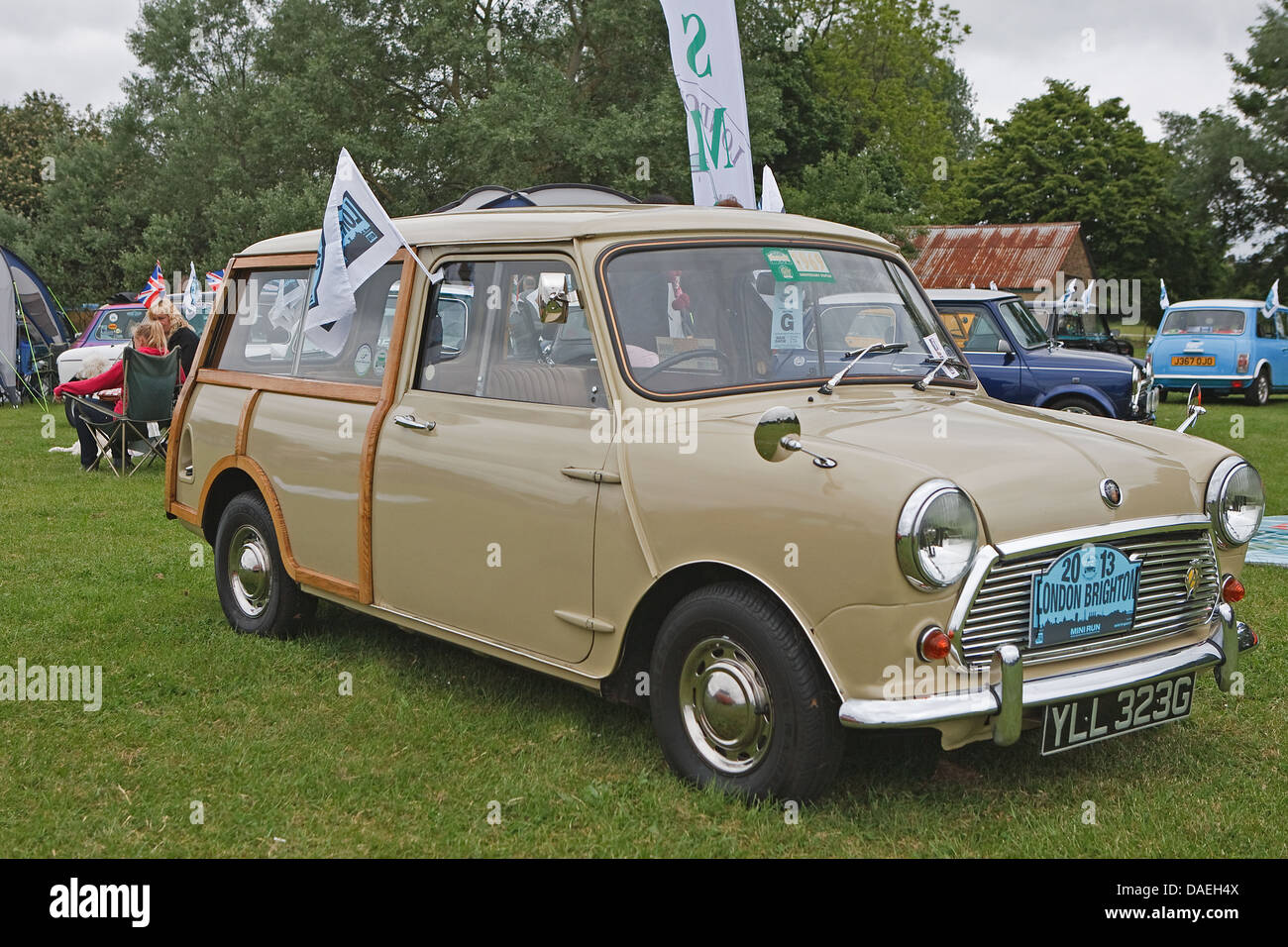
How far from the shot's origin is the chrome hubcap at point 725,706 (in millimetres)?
3793

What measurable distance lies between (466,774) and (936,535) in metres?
1.88

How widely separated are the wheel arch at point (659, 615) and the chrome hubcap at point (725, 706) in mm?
203

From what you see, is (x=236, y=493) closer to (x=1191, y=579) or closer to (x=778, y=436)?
(x=778, y=436)

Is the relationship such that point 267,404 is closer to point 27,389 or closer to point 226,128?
point 27,389

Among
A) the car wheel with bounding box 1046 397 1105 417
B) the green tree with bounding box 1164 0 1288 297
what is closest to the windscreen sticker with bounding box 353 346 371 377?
the car wheel with bounding box 1046 397 1105 417

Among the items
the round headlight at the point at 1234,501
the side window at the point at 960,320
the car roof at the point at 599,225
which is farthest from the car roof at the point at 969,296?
the round headlight at the point at 1234,501

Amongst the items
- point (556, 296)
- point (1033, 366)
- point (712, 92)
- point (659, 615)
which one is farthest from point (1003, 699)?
point (1033, 366)

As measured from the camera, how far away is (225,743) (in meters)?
4.62

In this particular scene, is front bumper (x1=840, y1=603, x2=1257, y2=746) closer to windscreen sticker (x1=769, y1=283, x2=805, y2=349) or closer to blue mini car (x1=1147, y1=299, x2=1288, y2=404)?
windscreen sticker (x1=769, y1=283, x2=805, y2=349)
